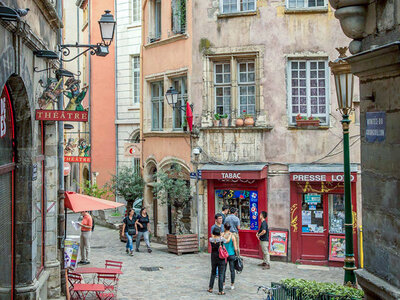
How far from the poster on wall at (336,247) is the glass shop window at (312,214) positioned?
0.43 metres

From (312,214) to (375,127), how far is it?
12.1 metres

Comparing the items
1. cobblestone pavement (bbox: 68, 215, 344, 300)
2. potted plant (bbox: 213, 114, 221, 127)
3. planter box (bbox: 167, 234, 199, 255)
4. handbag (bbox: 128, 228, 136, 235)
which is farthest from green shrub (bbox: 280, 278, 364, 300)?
potted plant (bbox: 213, 114, 221, 127)

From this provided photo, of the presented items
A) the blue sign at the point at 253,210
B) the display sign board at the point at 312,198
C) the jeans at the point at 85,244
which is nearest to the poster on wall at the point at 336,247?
the display sign board at the point at 312,198

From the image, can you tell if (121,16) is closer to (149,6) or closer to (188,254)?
(149,6)

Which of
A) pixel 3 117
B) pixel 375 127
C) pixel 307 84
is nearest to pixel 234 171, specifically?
pixel 307 84

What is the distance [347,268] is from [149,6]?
14.1m

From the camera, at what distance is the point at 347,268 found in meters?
10.4

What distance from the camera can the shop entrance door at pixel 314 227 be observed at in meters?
17.4

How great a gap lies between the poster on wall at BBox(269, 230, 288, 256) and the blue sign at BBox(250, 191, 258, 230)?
22.5 inches

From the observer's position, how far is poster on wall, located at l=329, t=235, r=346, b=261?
17.1 metres

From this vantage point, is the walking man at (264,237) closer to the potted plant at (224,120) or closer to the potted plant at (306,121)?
the potted plant at (306,121)

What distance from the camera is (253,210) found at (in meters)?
18.1

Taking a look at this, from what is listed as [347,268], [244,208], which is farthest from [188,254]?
[347,268]

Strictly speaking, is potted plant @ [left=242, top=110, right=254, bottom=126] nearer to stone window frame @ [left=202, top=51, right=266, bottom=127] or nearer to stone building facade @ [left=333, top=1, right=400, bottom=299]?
stone window frame @ [left=202, top=51, right=266, bottom=127]
